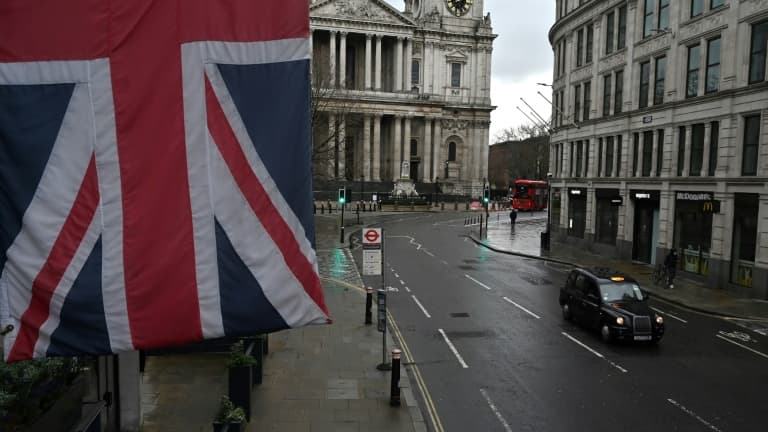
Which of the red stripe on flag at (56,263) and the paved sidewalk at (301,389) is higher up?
the red stripe on flag at (56,263)

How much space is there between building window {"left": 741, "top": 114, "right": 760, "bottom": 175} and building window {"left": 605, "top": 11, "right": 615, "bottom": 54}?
13.1 m

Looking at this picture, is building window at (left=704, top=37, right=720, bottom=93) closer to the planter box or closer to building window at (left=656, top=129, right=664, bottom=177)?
building window at (left=656, top=129, right=664, bottom=177)

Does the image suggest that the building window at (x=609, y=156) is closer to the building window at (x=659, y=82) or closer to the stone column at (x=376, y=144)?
the building window at (x=659, y=82)

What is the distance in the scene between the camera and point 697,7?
91.4 feet

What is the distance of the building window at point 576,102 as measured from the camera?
40.4m

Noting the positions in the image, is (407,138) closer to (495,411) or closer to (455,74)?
(455,74)

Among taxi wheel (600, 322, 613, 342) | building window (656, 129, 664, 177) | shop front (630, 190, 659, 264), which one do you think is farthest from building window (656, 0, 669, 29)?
taxi wheel (600, 322, 613, 342)

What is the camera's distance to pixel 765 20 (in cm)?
2345

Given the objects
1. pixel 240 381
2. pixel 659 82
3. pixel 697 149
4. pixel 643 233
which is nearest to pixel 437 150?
pixel 643 233

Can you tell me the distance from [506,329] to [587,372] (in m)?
4.15

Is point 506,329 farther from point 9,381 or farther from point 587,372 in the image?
point 9,381

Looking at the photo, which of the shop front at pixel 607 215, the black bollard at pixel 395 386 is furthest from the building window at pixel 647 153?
the black bollard at pixel 395 386

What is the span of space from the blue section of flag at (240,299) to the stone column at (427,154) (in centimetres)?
8682

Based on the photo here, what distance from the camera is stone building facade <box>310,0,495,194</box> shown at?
85.3m
